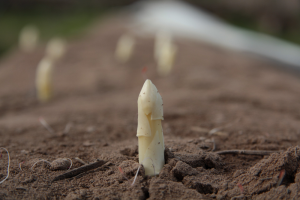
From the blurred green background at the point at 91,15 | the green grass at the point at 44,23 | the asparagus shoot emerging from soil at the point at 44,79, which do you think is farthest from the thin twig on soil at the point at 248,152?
the blurred green background at the point at 91,15

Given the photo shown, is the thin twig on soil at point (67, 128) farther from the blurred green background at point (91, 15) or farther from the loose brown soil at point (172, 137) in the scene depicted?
the blurred green background at point (91, 15)

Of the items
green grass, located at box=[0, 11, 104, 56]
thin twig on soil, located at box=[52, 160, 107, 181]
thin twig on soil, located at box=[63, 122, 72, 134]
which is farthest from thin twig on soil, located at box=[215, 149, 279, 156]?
green grass, located at box=[0, 11, 104, 56]

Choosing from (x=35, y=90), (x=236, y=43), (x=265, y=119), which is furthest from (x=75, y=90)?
(x=236, y=43)

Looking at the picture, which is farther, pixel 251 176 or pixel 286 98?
pixel 286 98

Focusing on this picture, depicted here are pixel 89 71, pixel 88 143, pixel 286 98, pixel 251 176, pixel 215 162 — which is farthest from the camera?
pixel 89 71

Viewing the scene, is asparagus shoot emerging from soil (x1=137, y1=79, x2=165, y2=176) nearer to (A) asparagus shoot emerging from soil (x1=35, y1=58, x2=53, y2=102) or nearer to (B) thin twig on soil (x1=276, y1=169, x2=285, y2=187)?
(B) thin twig on soil (x1=276, y1=169, x2=285, y2=187)

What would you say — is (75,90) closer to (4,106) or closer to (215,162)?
(4,106)

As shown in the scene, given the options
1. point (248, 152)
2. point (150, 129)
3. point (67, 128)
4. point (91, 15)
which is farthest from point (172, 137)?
point (91, 15)

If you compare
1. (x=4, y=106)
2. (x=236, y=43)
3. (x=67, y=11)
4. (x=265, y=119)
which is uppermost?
(x=67, y=11)
